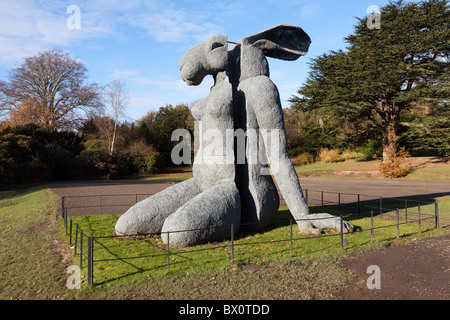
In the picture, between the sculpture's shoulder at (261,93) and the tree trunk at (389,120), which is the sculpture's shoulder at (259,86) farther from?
the tree trunk at (389,120)

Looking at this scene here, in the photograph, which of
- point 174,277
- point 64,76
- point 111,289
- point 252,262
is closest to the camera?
point 111,289

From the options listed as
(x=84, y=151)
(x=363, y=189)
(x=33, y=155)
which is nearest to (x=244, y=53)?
(x=363, y=189)

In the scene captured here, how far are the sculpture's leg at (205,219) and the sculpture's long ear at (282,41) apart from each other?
413 centimetres

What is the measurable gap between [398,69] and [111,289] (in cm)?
2916

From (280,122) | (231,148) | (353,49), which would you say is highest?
(353,49)

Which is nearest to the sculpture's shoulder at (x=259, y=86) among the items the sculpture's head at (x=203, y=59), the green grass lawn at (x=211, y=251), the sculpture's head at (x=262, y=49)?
the sculpture's head at (x=262, y=49)

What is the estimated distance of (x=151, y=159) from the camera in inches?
A: 1404

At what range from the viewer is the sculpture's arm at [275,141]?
823 cm

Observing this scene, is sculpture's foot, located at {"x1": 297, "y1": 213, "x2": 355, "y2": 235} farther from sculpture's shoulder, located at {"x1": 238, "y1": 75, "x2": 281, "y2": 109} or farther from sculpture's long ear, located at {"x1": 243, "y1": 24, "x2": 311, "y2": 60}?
sculpture's long ear, located at {"x1": 243, "y1": 24, "x2": 311, "y2": 60}

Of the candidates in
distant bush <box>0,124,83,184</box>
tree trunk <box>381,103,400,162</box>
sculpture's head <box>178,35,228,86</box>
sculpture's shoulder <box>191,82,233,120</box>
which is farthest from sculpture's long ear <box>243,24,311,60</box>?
tree trunk <box>381,103,400,162</box>

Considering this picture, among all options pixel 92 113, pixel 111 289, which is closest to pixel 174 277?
pixel 111 289

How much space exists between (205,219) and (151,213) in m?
1.51

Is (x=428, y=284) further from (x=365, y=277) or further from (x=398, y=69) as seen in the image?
(x=398, y=69)

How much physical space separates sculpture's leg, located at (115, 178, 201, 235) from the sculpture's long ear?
4525mm
